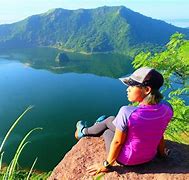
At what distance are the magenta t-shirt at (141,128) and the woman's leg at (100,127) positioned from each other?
637 millimetres

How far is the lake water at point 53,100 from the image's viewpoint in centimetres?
4088

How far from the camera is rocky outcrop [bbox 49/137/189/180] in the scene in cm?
396

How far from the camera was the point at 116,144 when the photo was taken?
3818 mm

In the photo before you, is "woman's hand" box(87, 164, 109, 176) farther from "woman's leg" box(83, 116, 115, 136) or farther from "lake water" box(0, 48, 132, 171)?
"lake water" box(0, 48, 132, 171)

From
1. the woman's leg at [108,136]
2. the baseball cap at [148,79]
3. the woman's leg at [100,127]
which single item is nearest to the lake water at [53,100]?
the woman's leg at [100,127]

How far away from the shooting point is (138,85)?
142 inches

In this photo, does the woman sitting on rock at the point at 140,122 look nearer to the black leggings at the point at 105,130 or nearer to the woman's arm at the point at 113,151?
the woman's arm at the point at 113,151

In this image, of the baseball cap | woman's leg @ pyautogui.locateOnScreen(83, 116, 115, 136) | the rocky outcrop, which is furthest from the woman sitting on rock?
woman's leg @ pyautogui.locateOnScreen(83, 116, 115, 136)

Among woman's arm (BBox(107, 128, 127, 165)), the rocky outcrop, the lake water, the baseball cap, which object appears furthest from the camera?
the lake water

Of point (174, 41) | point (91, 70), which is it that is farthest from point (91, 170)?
point (91, 70)

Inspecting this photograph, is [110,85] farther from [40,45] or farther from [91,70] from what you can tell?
[40,45]

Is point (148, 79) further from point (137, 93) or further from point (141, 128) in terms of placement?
point (141, 128)

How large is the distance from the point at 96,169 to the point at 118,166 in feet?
0.93

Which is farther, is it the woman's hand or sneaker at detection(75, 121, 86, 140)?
sneaker at detection(75, 121, 86, 140)
